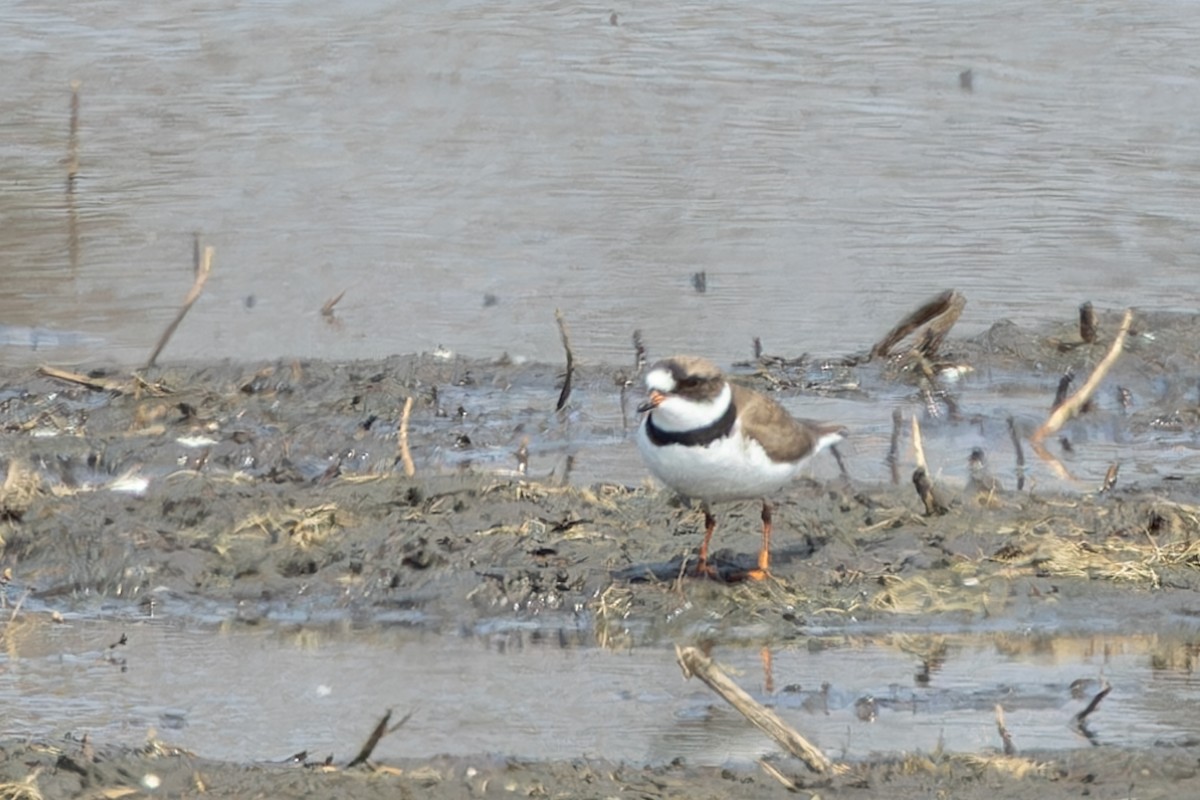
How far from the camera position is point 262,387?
33.3 feet

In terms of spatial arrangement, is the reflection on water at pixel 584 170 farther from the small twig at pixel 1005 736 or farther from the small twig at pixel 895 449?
the small twig at pixel 1005 736

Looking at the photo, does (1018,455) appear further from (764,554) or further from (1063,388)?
(764,554)

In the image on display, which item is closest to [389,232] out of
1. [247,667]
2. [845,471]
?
[845,471]

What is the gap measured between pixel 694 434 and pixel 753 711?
191cm

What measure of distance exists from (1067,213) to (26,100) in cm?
814

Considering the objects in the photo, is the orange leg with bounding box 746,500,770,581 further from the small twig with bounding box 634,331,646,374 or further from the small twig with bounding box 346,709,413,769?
the small twig with bounding box 634,331,646,374

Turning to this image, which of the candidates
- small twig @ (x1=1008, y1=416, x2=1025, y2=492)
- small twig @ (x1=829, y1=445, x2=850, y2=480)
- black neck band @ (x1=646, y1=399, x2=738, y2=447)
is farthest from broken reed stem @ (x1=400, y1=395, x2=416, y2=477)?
small twig @ (x1=1008, y1=416, x2=1025, y2=492)

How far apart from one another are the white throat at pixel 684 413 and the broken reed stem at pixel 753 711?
1794 mm

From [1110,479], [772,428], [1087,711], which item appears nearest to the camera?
[1087,711]

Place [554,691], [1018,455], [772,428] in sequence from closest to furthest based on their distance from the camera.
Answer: [554,691] < [772,428] < [1018,455]

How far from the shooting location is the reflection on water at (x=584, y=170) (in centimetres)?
1228

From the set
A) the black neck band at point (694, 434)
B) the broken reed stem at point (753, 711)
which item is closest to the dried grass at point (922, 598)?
the black neck band at point (694, 434)

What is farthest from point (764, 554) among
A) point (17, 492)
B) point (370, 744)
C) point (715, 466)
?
point (17, 492)

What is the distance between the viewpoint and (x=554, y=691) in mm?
→ 6723
